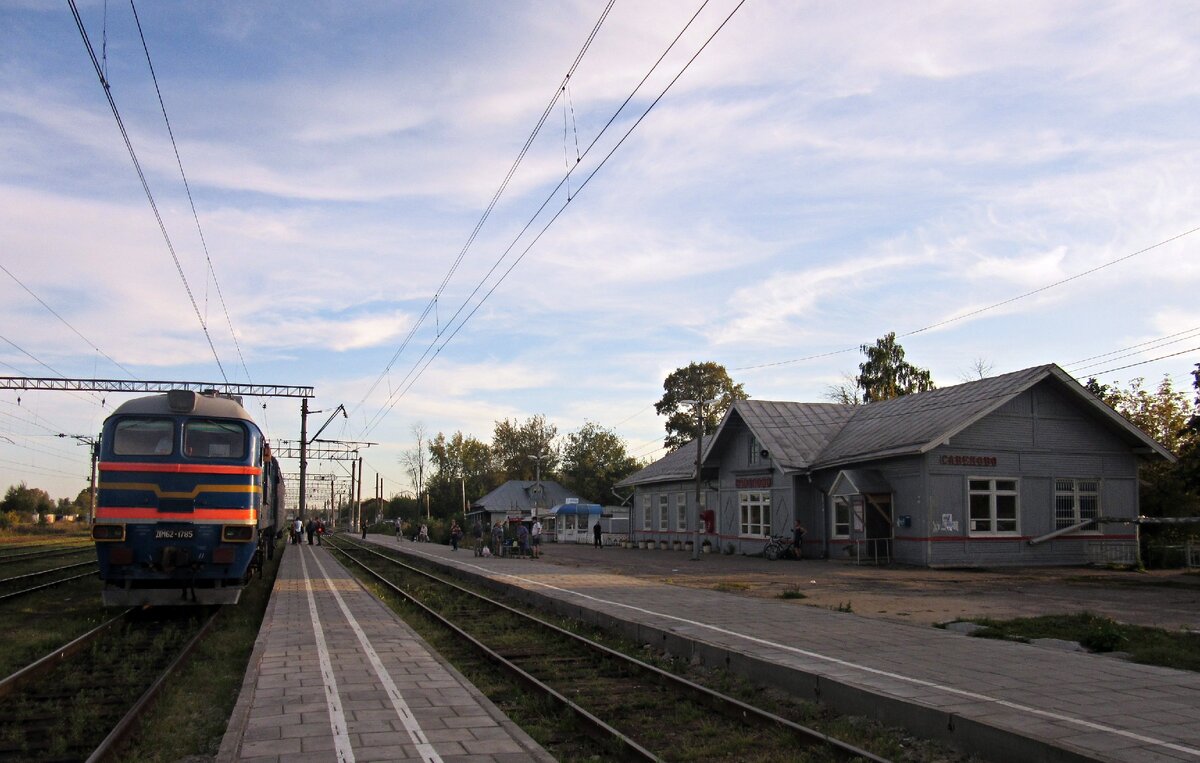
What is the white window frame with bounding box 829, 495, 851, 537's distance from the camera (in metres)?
30.0

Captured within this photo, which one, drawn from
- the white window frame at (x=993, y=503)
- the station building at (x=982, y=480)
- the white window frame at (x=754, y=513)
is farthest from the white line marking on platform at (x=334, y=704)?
the white window frame at (x=754, y=513)

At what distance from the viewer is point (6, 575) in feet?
80.8

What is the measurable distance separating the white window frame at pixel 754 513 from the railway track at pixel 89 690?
75.8ft

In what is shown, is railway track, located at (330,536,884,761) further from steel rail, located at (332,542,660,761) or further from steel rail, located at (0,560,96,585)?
steel rail, located at (0,560,96,585)

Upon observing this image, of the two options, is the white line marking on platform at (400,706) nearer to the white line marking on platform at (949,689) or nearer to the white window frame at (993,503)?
the white line marking on platform at (949,689)

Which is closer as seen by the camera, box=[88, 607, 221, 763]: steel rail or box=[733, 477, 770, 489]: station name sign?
box=[88, 607, 221, 763]: steel rail

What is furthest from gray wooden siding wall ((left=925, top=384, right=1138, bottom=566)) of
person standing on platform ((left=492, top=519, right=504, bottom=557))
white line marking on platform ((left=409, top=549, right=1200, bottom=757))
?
person standing on platform ((left=492, top=519, right=504, bottom=557))

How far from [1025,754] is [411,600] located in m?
14.2

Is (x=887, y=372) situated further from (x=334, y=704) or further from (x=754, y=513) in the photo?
(x=334, y=704)

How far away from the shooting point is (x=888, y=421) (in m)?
31.5

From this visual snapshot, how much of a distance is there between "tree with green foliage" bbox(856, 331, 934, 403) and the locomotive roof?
2183 inches

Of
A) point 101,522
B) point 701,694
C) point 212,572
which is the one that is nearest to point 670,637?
point 701,694

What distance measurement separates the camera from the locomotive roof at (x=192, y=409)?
1507cm

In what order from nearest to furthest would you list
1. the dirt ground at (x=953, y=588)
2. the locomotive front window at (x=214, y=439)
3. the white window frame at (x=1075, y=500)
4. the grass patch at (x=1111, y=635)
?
the grass patch at (x=1111, y=635), the dirt ground at (x=953, y=588), the locomotive front window at (x=214, y=439), the white window frame at (x=1075, y=500)
